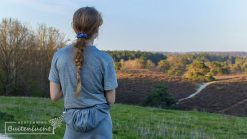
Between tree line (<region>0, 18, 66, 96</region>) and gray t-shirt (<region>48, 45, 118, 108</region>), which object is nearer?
gray t-shirt (<region>48, 45, 118, 108</region>)

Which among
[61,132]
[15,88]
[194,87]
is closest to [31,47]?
[15,88]

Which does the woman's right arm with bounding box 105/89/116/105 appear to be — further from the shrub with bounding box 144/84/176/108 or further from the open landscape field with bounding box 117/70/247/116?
the shrub with bounding box 144/84/176/108

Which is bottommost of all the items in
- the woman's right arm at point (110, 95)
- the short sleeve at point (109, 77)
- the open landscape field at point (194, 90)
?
the open landscape field at point (194, 90)

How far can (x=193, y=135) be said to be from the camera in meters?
11.5

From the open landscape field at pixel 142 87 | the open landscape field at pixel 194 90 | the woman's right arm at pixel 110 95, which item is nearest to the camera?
the woman's right arm at pixel 110 95

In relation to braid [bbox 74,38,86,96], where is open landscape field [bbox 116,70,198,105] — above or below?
below

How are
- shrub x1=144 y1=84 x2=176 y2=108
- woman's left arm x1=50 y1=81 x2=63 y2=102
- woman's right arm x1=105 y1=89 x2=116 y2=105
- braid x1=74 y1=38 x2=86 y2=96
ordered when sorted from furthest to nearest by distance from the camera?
1. shrub x1=144 y1=84 x2=176 y2=108
2. woman's left arm x1=50 y1=81 x2=63 y2=102
3. woman's right arm x1=105 y1=89 x2=116 y2=105
4. braid x1=74 y1=38 x2=86 y2=96

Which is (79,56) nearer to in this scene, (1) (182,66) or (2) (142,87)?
(2) (142,87)

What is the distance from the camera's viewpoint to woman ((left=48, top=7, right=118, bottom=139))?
10.6ft

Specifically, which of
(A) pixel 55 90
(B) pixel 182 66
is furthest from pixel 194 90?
(A) pixel 55 90

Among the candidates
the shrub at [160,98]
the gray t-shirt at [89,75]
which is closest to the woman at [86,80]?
the gray t-shirt at [89,75]

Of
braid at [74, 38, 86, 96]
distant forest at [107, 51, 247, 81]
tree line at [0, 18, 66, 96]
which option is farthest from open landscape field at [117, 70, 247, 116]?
braid at [74, 38, 86, 96]

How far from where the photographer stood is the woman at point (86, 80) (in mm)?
3234

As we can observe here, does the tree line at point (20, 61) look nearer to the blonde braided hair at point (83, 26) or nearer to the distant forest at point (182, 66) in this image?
the distant forest at point (182, 66)
